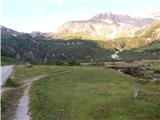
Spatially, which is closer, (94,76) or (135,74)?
(94,76)

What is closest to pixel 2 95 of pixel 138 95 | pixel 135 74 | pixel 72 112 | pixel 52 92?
pixel 52 92

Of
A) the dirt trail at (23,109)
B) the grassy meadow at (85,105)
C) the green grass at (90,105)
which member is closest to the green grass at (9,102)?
the grassy meadow at (85,105)

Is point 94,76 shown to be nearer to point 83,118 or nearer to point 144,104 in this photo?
point 144,104

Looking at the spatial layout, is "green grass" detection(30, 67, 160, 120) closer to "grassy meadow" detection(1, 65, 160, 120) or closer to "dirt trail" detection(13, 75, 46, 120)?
"grassy meadow" detection(1, 65, 160, 120)

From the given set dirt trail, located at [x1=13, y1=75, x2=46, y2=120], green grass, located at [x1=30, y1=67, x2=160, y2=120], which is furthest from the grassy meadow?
dirt trail, located at [x1=13, y1=75, x2=46, y2=120]

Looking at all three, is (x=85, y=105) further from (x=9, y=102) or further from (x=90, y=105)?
(x=9, y=102)

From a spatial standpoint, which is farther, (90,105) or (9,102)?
(9,102)

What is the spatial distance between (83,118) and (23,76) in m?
51.9

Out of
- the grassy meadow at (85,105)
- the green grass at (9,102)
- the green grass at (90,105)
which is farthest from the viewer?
the green grass at (90,105)

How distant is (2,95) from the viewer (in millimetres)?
55375

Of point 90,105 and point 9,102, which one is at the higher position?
point 9,102

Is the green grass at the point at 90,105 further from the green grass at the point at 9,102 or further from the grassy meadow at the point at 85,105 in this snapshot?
the green grass at the point at 9,102

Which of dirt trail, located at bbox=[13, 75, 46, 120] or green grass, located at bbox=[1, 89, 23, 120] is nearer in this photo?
dirt trail, located at bbox=[13, 75, 46, 120]

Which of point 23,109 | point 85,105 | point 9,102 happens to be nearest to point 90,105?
point 85,105
